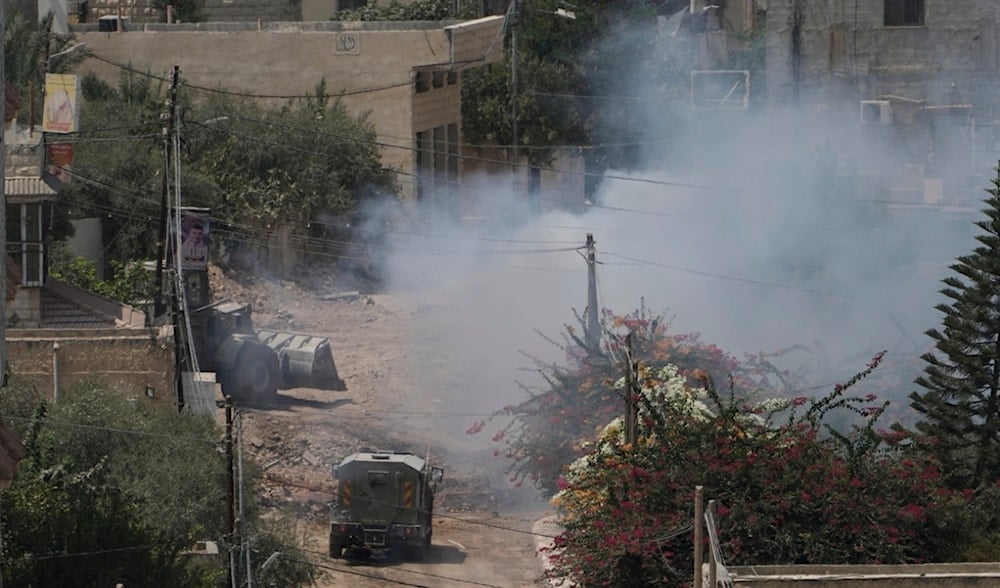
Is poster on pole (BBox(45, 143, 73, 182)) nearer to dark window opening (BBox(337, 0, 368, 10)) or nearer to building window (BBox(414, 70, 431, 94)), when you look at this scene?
building window (BBox(414, 70, 431, 94))

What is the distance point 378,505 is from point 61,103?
11.9 m

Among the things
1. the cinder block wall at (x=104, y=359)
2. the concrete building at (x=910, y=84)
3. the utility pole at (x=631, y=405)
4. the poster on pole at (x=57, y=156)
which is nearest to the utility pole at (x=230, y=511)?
the utility pole at (x=631, y=405)

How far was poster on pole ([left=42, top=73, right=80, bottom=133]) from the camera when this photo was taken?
40.6m

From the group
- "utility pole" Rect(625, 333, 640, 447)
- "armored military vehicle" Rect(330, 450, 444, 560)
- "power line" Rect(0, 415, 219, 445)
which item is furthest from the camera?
"armored military vehicle" Rect(330, 450, 444, 560)

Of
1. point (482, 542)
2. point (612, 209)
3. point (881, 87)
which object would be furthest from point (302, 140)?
point (482, 542)

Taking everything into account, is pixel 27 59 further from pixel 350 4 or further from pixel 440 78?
pixel 350 4

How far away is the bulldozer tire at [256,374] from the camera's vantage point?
38.5 m

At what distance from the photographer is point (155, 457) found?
101 feet

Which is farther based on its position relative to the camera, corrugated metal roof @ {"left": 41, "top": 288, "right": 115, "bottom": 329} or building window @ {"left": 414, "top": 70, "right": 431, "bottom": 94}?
building window @ {"left": 414, "top": 70, "right": 431, "bottom": 94}

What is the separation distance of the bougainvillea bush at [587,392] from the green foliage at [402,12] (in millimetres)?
24300

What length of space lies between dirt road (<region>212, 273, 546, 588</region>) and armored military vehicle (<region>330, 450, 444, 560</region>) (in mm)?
420

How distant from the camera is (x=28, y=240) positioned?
3859 centimetres

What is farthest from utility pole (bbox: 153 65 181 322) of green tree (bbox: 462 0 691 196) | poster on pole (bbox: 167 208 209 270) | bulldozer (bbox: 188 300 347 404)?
green tree (bbox: 462 0 691 196)

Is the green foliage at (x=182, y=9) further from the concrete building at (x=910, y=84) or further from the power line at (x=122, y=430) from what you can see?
the power line at (x=122, y=430)
